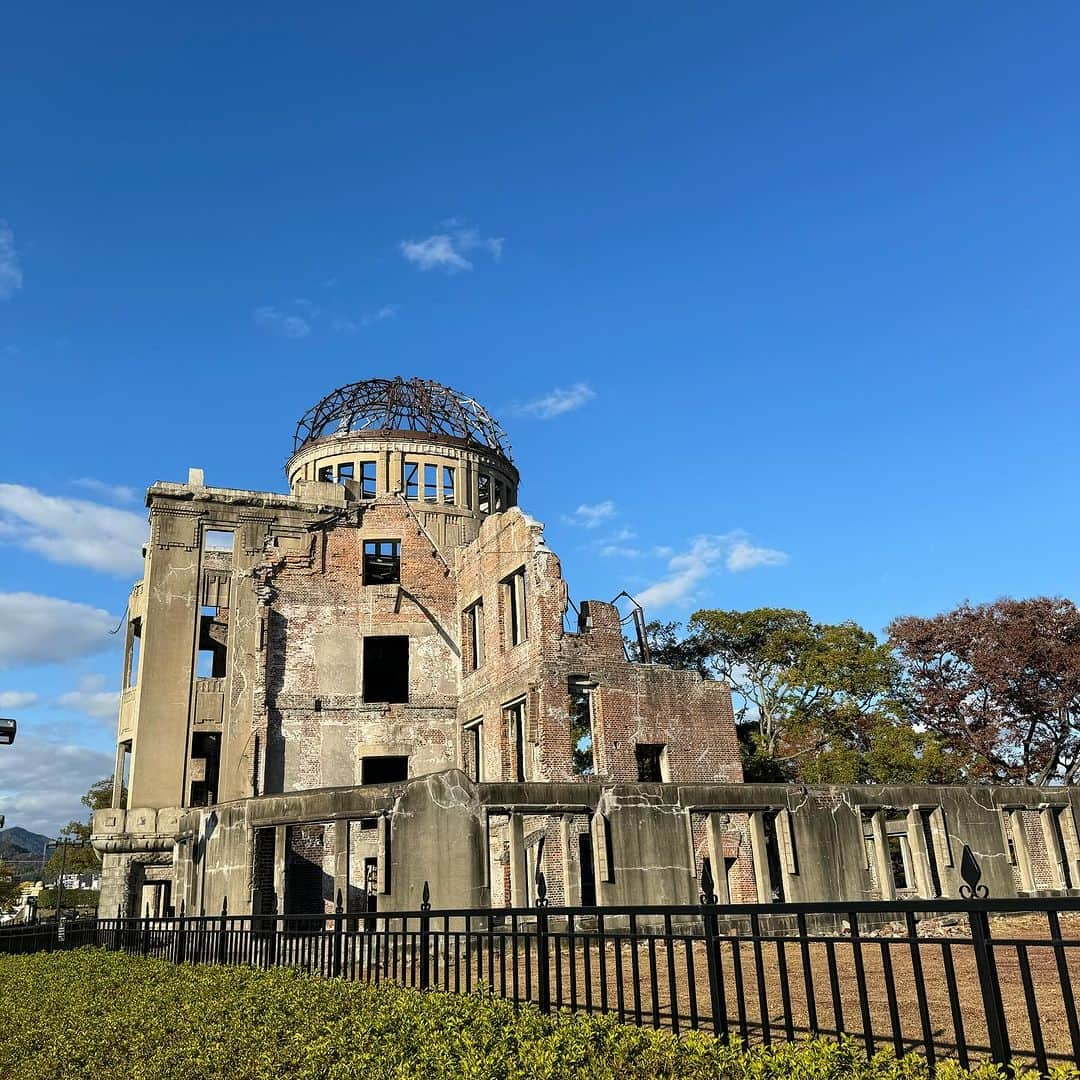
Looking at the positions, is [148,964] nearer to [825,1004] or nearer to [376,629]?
[825,1004]

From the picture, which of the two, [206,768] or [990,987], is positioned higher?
[206,768]

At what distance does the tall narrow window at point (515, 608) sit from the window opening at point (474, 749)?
3289mm

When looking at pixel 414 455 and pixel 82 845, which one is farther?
pixel 82 845

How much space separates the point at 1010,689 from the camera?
111 feet

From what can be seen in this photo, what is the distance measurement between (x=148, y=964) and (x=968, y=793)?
18181 millimetres

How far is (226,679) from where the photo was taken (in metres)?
29.9

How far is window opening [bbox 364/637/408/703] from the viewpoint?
115ft

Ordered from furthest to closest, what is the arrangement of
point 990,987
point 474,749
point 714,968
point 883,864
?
point 474,749, point 883,864, point 714,968, point 990,987

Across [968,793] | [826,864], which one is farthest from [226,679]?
[968,793]

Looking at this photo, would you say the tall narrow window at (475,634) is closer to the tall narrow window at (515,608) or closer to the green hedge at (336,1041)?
the tall narrow window at (515,608)

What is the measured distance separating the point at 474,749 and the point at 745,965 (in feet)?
56.9

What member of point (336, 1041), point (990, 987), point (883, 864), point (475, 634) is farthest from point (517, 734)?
point (990, 987)

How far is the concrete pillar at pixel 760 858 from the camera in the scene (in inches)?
752

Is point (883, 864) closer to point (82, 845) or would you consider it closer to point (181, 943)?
point (181, 943)
